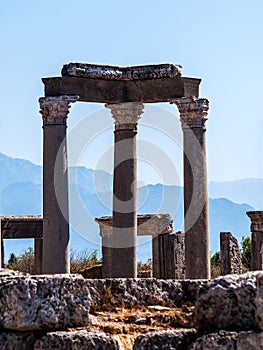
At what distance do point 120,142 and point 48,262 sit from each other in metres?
4.46

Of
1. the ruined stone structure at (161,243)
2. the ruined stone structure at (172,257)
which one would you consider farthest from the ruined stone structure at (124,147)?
the ruined stone structure at (172,257)

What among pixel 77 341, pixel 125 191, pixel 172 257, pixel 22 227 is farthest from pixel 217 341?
pixel 22 227

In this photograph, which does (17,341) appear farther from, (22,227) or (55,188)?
(22,227)

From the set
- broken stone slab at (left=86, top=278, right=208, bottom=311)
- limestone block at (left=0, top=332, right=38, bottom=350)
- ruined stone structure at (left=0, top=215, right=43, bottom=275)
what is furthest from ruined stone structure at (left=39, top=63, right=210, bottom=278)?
limestone block at (left=0, top=332, right=38, bottom=350)

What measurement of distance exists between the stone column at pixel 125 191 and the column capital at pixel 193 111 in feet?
6.44

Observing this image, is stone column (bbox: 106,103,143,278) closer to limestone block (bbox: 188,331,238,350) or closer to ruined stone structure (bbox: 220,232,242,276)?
ruined stone structure (bbox: 220,232,242,276)

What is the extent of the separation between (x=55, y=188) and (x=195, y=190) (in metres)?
3.34

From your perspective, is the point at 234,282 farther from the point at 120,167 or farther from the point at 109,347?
the point at 120,167

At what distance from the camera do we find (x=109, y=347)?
7.11m

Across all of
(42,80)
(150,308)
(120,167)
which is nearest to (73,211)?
(120,167)

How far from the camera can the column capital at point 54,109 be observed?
23359 mm

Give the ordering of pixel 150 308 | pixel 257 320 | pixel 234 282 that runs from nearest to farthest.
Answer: pixel 257 320 → pixel 234 282 → pixel 150 308

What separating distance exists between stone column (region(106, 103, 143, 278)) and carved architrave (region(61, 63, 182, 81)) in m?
0.94

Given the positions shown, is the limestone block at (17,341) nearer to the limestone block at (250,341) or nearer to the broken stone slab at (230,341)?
the broken stone slab at (230,341)
